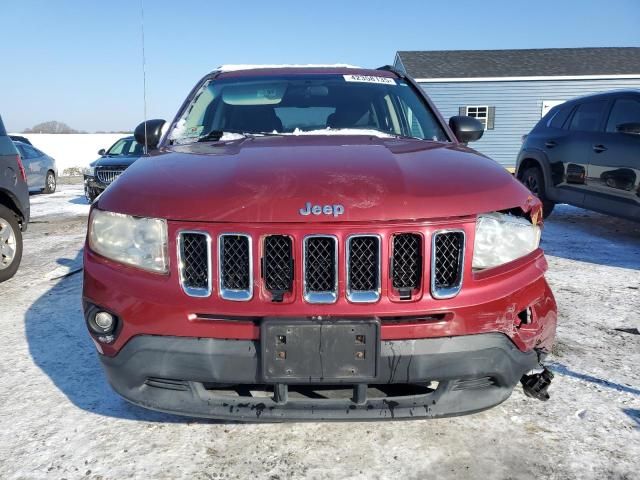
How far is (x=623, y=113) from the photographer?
5918 mm

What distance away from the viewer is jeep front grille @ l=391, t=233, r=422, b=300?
174 centimetres

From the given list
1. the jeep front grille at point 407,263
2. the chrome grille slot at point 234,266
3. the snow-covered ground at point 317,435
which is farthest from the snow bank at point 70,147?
the jeep front grille at point 407,263

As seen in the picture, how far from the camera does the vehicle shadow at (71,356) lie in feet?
7.80

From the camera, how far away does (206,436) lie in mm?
2154

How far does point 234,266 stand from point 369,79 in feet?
6.73

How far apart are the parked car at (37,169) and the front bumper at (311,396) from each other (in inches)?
494

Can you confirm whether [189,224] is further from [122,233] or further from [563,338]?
[563,338]

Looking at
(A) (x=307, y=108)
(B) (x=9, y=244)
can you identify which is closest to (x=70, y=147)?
(B) (x=9, y=244)

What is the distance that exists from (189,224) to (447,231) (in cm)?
92

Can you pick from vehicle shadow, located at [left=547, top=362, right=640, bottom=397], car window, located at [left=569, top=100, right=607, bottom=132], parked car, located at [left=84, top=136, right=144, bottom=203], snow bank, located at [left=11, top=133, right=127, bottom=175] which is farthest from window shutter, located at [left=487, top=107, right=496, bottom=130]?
snow bank, located at [left=11, top=133, right=127, bottom=175]

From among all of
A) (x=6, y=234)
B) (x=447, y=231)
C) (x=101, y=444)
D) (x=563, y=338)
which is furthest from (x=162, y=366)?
(x=6, y=234)

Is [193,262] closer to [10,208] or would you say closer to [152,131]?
[152,131]

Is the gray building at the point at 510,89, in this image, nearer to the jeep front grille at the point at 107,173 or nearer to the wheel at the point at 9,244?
the jeep front grille at the point at 107,173

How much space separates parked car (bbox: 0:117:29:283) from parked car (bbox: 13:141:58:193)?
8.30 metres
